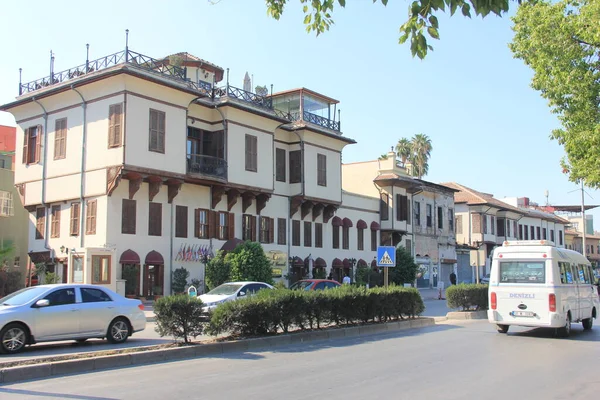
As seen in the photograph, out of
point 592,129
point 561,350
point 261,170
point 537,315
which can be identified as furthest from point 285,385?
point 261,170

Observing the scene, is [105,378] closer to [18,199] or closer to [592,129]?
[592,129]

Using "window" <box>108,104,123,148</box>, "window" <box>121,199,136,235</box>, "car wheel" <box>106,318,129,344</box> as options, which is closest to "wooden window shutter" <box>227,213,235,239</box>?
"window" <box>121,199,136,235</box>

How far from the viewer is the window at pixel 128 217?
27938mm

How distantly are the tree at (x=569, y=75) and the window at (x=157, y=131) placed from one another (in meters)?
16.5

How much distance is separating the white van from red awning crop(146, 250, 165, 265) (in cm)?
1697

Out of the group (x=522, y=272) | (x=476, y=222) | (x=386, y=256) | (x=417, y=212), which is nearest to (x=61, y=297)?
(x=386, y=256)

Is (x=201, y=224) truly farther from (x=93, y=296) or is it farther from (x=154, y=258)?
(x=93, y=296)

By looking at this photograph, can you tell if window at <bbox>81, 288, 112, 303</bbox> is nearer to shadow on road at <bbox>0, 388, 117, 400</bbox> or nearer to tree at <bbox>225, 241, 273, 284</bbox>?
shadow on road at <bbox>0, 388, 117, 400</bbox>

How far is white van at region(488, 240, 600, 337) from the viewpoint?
1608cm

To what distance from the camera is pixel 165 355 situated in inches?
485

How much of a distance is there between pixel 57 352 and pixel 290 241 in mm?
24962

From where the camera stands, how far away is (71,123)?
2942 cm

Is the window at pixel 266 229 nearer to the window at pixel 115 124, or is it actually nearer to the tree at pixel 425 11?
the window at pixel 115 124

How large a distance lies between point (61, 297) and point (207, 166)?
18.1 meters
